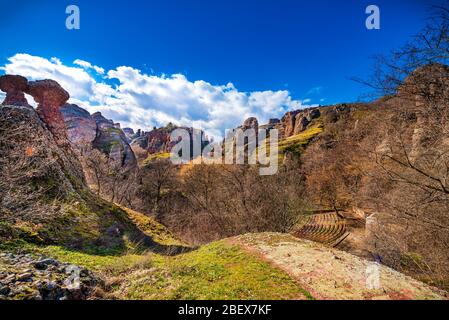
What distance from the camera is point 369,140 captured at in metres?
8.12

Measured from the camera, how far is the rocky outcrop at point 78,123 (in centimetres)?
5226

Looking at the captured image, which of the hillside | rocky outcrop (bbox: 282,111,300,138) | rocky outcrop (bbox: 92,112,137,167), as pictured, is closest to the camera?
the hillside

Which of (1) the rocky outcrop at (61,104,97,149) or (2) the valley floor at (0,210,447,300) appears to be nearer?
(2) the valley floor at (0,210,447,300)

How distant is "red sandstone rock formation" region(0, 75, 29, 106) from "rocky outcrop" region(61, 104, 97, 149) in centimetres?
2437

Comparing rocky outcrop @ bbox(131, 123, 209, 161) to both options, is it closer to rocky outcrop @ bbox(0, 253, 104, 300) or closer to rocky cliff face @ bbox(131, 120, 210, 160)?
rocky cliff face @ bbox(131, 120, 210, 160)

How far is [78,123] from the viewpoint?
181 feet

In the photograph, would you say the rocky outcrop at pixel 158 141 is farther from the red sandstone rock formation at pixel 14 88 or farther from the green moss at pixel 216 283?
the green moss at pixel 216 283

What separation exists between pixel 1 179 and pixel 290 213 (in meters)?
15.9

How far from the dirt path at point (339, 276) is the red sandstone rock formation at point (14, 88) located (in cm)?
3236

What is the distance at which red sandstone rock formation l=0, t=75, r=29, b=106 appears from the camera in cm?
2617

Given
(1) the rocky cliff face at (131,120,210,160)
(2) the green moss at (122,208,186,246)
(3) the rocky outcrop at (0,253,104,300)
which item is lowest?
(2) the green moss at (122,208,186,246)

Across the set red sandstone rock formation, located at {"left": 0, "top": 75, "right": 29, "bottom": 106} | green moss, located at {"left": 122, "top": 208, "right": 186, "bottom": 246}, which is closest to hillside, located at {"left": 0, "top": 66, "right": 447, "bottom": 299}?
green moss, located at {"left": 122, "top": 208, "right": 186, "bottom": 246}

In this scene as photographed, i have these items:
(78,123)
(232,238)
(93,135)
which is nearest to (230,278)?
(232,238)
